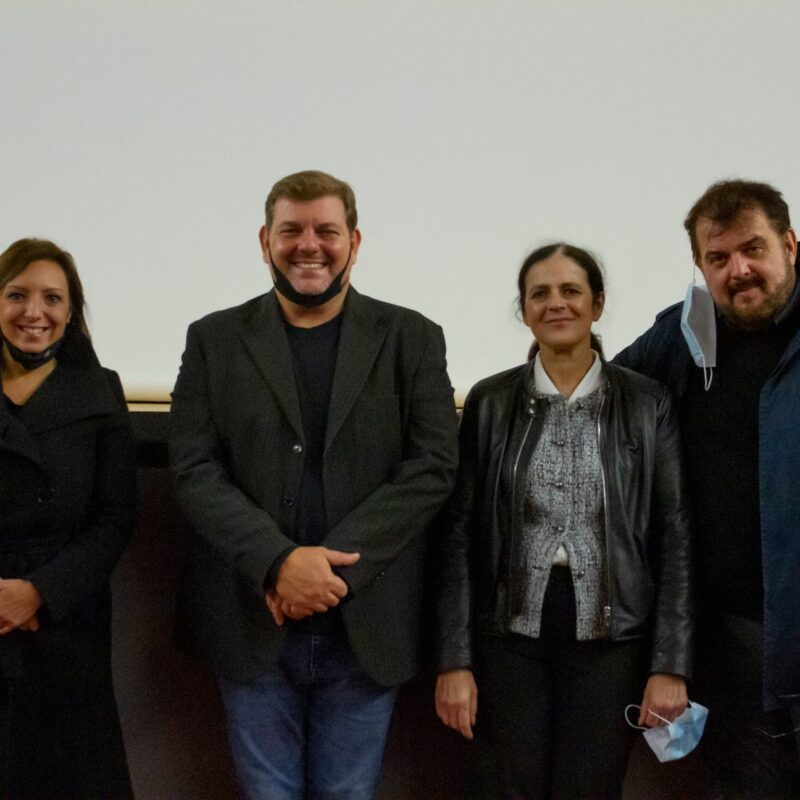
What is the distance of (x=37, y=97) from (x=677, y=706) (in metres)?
2.43

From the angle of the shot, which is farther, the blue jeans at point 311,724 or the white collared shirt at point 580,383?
the white collared shirt at point 580,383

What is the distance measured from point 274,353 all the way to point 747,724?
119cm

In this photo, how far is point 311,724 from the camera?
5.27ft

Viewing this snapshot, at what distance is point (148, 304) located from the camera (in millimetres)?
2473

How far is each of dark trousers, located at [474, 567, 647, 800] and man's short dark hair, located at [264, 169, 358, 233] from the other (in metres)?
0.82

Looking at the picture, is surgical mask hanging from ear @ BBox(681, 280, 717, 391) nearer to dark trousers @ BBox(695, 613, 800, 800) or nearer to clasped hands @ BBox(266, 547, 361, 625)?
dark trousers @ BBox(695, 613, 800, 800)

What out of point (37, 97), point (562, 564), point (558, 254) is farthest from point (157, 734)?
point (37, 97)

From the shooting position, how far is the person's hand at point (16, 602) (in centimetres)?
150

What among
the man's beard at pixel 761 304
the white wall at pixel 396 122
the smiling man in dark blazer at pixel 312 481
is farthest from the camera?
the white wall at pixel 396 122

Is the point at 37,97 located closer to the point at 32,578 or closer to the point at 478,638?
the point at 32,578

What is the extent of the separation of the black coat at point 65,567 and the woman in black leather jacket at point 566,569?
68cm

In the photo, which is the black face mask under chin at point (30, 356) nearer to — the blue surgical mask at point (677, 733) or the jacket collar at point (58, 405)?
the jacket collar at point (58, 405)

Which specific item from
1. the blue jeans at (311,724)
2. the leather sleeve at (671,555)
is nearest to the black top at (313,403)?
the blue jeans at (311,724)

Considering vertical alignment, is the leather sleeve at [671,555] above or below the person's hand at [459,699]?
above
